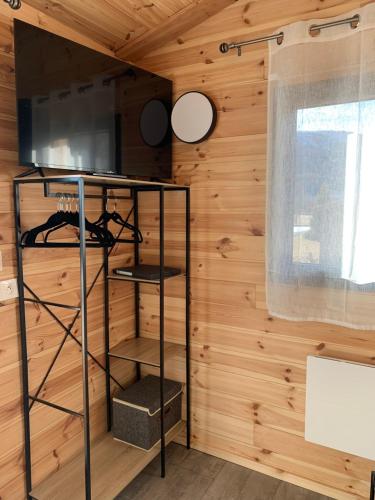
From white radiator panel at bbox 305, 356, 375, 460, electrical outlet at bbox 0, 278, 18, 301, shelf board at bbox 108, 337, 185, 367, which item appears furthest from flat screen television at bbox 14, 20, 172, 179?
white radiator panel at bbox 305, 356, 375, 460

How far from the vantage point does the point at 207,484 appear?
213cm

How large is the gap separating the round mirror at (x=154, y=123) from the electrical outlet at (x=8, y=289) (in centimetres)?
103

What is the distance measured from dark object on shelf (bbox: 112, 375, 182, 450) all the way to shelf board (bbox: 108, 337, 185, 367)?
0.73 feet

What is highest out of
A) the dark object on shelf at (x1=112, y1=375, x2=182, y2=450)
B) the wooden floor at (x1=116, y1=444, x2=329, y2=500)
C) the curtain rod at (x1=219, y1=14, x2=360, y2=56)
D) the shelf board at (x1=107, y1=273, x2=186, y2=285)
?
the curtain rod at (x1=219, y1=14, x2=360, y2=56)

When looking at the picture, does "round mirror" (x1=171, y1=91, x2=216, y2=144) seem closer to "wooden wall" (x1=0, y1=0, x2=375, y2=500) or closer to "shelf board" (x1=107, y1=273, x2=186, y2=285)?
"wooden wall" (x1=0, y1=0, x2=375, y2=500)

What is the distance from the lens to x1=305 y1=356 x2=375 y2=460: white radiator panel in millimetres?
1834

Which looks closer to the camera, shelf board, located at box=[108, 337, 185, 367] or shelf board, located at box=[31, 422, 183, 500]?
shelf board, located at box=[31, 422, 183, 500]

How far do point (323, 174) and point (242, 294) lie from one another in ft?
2.60

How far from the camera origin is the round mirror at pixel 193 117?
7.11ft

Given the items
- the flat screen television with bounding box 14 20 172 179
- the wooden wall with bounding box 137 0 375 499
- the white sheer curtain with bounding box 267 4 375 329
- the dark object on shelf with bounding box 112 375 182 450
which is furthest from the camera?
the dark object on shelf with bounding box 112 375 182 450

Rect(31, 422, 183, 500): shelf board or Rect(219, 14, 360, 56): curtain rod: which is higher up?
Rect(219, 14, 360, 56): curtain rod

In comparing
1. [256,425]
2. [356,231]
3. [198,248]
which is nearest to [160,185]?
[198,248]

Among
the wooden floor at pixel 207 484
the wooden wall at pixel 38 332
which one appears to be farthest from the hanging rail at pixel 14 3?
the wooden floor at pixel 207 484

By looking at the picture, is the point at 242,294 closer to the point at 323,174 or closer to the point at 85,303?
the point at 323,174
